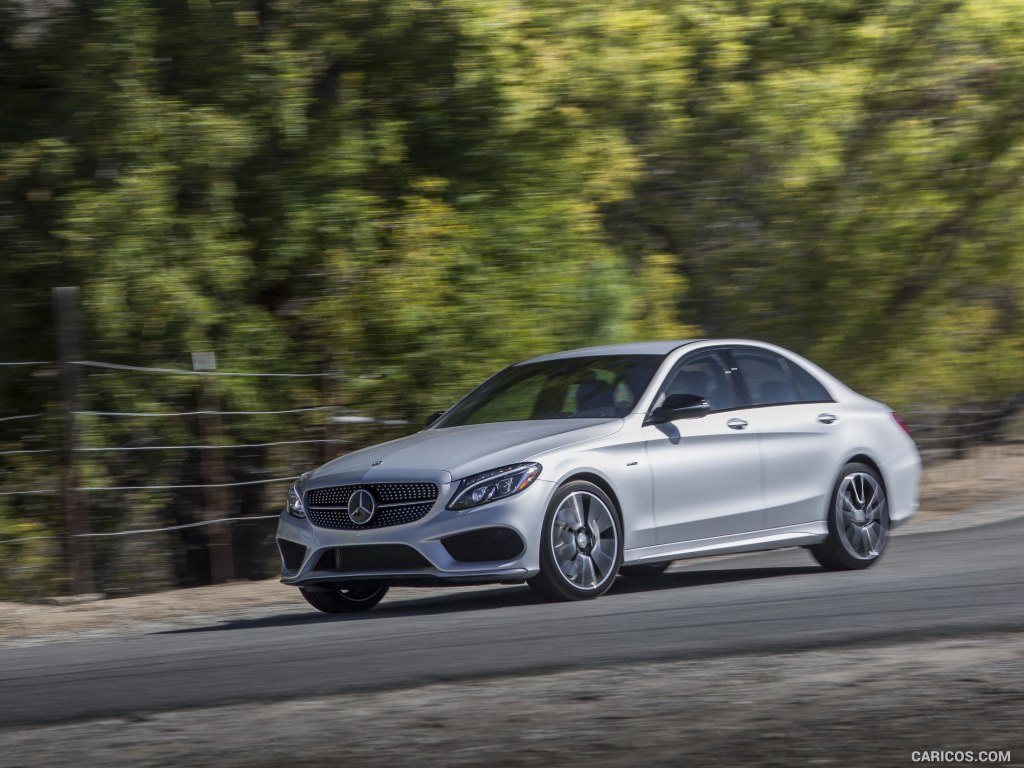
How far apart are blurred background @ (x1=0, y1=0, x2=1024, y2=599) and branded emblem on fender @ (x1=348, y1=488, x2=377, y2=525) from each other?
12.5 ft

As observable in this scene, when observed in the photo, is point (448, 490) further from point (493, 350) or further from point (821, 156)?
point (821, 156)

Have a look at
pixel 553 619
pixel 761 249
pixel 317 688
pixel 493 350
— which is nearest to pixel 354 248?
pixel 493 350

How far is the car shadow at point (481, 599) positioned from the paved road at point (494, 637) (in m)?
0.03

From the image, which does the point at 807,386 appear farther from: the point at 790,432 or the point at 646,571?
the point at 646,571

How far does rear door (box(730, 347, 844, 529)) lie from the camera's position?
10.4 metres

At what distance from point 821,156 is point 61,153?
7833 mm

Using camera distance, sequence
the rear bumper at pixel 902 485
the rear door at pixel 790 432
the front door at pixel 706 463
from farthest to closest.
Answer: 1. the rear bumper at pixel 902 485
2. the rear door at pixel 790 432
3. the front door at pixel 706 463

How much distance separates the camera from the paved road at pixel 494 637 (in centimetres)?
695

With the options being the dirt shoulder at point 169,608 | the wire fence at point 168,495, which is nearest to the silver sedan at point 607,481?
the dirt shoulder at point 169,608

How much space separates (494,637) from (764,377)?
11.7ft

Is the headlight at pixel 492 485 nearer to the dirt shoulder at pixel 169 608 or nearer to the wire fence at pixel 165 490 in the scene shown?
the dirt shoulder at pixel 169 608

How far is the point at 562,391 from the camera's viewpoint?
1023 centimetres

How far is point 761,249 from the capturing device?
1759 centimetres

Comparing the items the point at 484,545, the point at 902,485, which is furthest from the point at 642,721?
the point at 902,485
